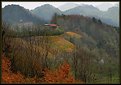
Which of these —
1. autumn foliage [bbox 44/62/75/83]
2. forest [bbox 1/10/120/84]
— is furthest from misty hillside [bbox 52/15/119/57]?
autumn foliage [bbox 44/62/75/83]

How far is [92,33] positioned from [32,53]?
2083mm

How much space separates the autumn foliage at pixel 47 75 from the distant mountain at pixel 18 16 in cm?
132

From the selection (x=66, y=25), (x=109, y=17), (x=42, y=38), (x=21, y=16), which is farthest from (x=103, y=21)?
(x=21, y=16)

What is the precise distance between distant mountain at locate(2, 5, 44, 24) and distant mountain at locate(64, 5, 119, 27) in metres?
1.13

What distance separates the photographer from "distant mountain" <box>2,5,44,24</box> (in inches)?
365

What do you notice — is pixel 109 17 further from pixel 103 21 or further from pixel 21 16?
pixel 21 16

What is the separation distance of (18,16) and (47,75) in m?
2.36

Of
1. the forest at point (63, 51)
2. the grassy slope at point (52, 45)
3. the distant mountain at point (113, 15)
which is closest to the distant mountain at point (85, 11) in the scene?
the forest at point (63, 51)

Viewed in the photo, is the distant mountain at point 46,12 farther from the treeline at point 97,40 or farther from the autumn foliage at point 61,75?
the autumn foliage at point 61,75

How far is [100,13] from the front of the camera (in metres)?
10.0

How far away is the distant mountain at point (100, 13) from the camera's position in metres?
9.26

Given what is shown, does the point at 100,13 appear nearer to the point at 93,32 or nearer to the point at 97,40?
the point at 93,32

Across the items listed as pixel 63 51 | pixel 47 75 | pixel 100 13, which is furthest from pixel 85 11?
pixel 47 75

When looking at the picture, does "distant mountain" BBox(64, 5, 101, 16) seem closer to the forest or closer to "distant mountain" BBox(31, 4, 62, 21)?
the forest
